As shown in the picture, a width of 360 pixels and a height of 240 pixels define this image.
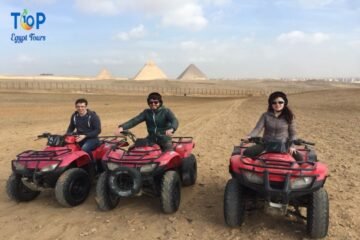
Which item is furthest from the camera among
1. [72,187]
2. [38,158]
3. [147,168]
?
[72,187]

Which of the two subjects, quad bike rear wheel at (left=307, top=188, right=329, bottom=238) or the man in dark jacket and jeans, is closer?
quad bike rear wheel at (left=307, top=188, right=329, bottom=238)

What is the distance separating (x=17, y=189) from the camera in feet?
23.3

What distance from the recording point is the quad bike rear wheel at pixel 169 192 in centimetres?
629

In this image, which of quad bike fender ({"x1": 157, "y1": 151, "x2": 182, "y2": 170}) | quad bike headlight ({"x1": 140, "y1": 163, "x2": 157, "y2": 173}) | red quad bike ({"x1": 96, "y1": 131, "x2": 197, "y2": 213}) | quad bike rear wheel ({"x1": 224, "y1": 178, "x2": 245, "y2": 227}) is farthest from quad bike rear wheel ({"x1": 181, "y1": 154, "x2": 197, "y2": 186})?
quad bike rear wheel ({"x1": 224, "y1": 178, "x2": 245, "y2": 227})

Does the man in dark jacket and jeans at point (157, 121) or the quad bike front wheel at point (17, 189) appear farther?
the man in dark jacket and jeans at point (157, 121)

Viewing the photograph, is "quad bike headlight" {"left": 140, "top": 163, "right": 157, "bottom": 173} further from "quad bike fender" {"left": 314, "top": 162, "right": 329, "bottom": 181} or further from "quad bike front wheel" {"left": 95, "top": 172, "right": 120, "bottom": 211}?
"quad bike fender" {"left": 314, "top": 162, "right": 329, "bottom": 181}

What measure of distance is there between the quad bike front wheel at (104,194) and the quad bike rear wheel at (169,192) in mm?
840

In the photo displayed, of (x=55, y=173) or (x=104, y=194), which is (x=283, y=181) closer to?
(x=104, y=194)

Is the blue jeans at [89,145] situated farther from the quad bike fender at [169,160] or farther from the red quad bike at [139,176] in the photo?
the quad bike fender at [169,160]

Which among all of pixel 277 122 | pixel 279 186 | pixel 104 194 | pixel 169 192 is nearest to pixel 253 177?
pixel 279 186

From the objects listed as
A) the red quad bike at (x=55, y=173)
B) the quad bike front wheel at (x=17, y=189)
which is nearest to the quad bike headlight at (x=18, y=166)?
the red quad bike at (x=55, y=173)

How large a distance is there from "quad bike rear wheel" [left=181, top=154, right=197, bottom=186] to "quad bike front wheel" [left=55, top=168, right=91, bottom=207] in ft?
5.83

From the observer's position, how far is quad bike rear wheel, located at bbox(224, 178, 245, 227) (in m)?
5.71

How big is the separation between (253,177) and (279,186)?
0.36 meters
